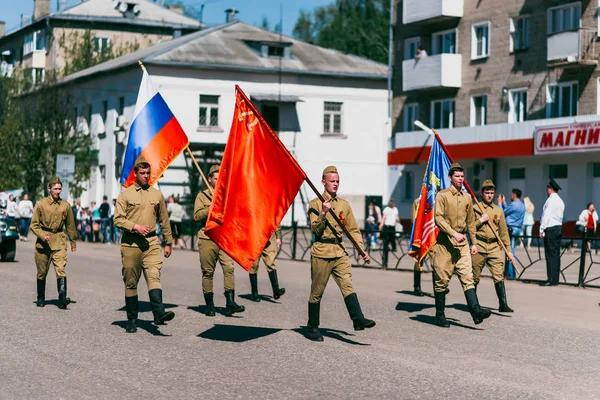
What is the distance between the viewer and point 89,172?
55188 mm

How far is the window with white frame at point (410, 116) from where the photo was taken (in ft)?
158

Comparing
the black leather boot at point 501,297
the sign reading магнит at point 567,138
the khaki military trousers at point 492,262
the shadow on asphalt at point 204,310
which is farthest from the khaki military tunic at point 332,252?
the sign reading магнит at point 567,138

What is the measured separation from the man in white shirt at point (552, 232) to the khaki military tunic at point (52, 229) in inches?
368

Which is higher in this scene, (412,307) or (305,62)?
(305,62)

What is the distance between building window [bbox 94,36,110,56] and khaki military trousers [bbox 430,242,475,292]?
61.3 metres

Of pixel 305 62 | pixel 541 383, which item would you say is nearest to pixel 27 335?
pixel 541 383

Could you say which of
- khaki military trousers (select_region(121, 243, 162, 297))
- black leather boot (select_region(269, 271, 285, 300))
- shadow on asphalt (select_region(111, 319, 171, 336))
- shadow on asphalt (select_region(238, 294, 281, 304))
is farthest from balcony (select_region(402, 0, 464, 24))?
khaki military trousers (select_region(121, 243, 162, 297))

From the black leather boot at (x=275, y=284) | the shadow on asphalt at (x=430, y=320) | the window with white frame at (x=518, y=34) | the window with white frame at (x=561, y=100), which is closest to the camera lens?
the shadow on asphalt at (x=430, y=320)

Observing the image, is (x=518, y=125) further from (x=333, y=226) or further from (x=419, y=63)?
(x=333, y=226)

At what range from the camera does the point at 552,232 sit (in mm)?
20562

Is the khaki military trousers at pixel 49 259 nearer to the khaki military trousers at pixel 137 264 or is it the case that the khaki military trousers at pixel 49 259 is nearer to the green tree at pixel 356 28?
the khaki military trousers at pixel 137 264

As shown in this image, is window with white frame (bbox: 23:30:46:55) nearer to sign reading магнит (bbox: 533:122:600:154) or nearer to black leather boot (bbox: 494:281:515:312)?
sign reading магнит (bbox: 533:122:600:154)

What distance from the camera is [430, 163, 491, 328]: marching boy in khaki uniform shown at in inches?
532

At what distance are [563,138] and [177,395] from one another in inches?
1215
